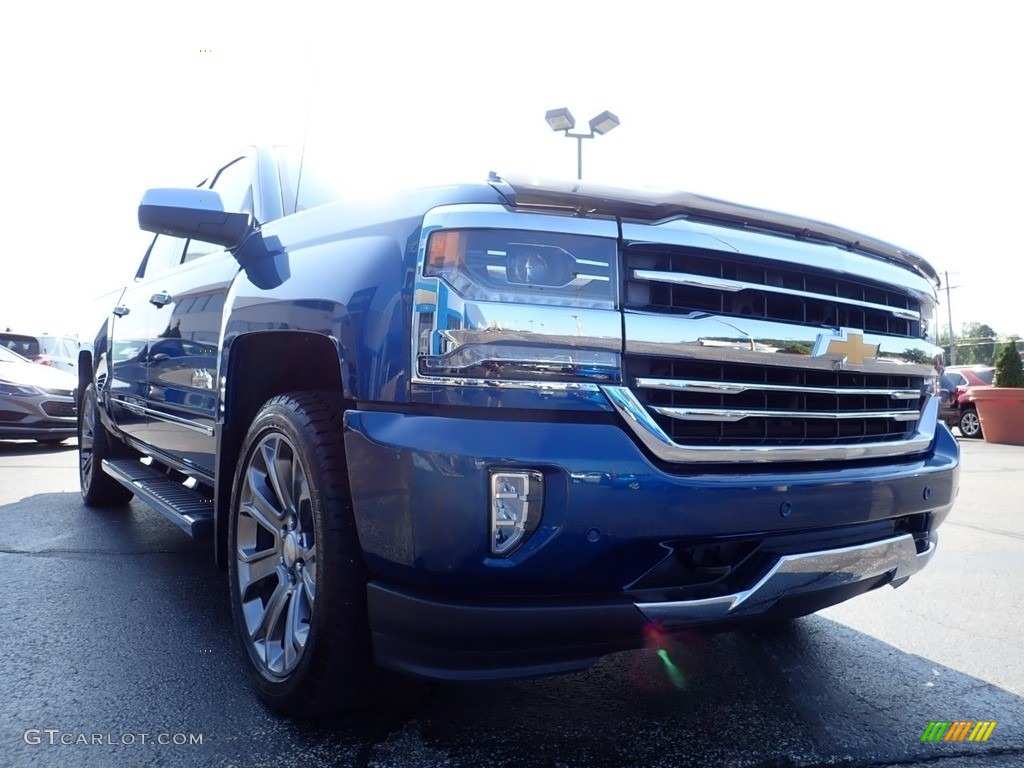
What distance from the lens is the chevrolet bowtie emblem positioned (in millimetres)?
2201

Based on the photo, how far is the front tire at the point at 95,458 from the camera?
5.39 metres

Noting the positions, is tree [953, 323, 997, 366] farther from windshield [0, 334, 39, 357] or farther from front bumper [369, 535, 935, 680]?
front bumper [369, 535, 935, 680]

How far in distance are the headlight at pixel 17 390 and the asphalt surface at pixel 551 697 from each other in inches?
272

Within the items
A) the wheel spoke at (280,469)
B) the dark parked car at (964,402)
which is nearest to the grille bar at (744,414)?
the wheel spoke at (280,469)

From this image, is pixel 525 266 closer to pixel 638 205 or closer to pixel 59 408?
pixel 638 205

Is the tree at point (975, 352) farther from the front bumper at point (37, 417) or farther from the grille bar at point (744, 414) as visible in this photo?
the grille bar at point (744, 414)

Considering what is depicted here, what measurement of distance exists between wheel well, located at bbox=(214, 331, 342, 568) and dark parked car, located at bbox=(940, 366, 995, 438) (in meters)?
14.5

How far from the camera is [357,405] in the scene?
2.01m

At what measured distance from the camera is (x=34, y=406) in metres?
9.86

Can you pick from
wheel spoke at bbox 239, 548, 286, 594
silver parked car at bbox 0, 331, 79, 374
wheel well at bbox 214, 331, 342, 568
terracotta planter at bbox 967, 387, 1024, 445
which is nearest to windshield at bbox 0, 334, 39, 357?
silver parked car at bbox 0, 331, 79, 374

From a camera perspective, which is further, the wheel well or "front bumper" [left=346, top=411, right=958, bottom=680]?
the wheel well

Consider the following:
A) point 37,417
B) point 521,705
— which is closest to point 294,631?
point 521,705

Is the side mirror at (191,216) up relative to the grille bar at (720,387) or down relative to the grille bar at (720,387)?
up

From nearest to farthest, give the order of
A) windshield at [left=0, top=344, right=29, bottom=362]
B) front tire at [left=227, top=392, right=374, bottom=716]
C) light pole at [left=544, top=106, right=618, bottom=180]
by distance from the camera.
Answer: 1. front tire at [left=227, top=392, right=374, bottom=716]
2. light pole at [left=544, top=106, right=618, bottom=180]
3. windshield at [left=0, top=344, right=29, bottom=362]
